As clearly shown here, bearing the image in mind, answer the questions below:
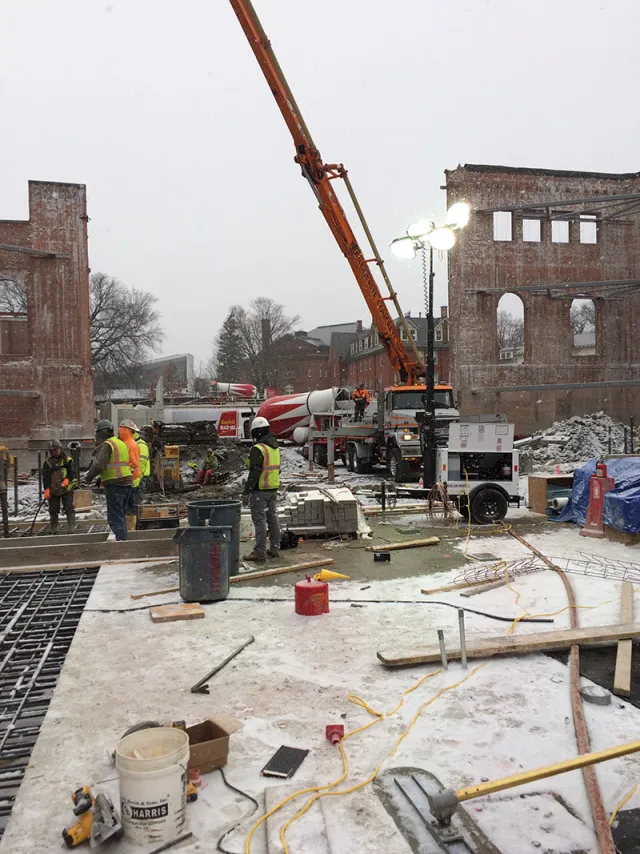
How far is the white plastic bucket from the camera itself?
2865 millimetres

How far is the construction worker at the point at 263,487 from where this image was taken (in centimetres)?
837

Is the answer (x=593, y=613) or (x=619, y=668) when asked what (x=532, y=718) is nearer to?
(x=619, y=668)

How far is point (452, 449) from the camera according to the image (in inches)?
444

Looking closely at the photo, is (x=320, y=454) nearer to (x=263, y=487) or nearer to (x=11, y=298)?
(x=263, y=487)

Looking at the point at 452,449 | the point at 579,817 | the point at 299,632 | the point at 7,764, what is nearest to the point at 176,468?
the point at 452,449

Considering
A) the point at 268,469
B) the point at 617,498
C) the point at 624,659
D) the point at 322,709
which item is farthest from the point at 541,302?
the point at 322,709

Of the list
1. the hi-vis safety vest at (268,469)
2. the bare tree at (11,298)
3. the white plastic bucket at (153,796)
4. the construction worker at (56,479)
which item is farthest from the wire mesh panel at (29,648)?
the bare tree at (11,298)

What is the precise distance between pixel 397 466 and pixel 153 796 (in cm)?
1429

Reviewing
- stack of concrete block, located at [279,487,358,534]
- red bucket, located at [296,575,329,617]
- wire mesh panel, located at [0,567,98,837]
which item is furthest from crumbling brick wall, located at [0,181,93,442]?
red bucket, located at [296,575,329,617]

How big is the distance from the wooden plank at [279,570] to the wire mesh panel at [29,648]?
1698 mm

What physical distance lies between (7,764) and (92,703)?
73 centimetres

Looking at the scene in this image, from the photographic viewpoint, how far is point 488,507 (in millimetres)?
11359

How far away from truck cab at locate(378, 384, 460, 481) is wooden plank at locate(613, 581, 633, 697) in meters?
9.35

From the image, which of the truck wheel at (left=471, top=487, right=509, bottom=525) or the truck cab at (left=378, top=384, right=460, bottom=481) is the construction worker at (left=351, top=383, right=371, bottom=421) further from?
the truck wheel at (left=471, top=487, right=509, bottom=525)
